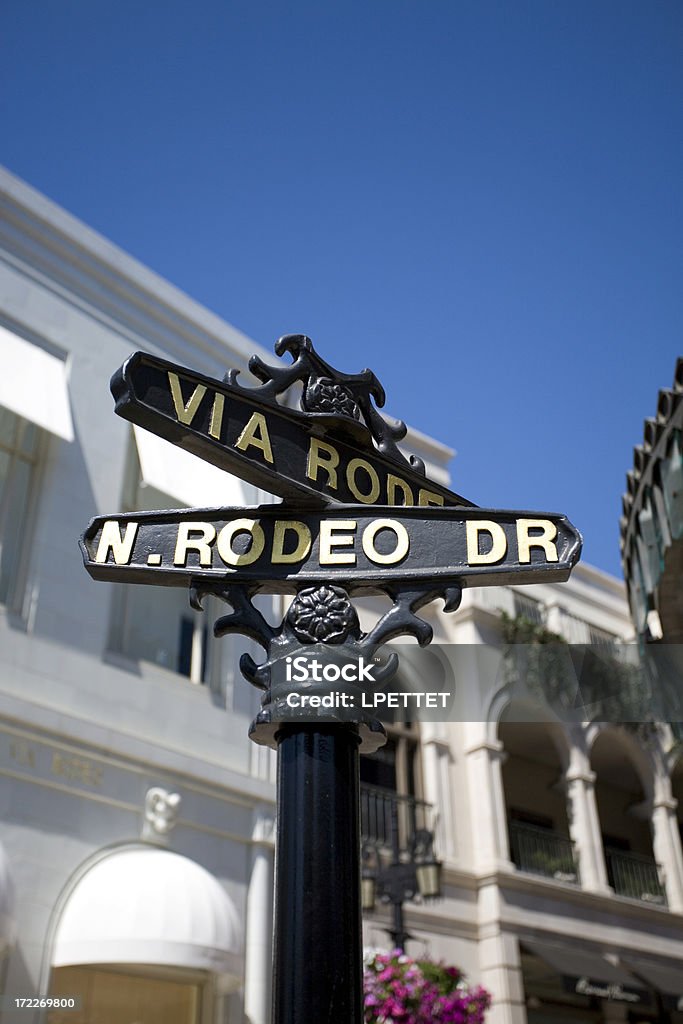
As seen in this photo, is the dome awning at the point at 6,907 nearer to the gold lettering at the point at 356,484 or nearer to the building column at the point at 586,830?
the gold lettering at the point at 356,484

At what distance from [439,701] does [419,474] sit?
2.45 ft

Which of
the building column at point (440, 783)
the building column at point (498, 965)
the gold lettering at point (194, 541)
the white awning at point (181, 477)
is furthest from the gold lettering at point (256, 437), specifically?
the building column at point (498, 965)

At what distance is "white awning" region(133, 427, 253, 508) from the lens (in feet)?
39.9

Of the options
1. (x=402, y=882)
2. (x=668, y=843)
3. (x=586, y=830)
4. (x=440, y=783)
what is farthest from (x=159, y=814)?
(x=668, y=843)

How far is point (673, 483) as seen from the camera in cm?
482

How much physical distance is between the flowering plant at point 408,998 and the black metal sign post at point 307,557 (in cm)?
838

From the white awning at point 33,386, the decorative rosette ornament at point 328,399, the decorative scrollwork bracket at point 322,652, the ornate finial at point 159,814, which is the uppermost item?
the white awning at point 33,386

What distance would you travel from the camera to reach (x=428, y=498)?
10.5 ft

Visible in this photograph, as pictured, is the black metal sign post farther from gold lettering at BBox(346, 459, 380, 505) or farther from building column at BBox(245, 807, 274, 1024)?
building column at BBox(245, 807, 274, 1024)

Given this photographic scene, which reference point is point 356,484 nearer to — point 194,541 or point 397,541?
point 397,541

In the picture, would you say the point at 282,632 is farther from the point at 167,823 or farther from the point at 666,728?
the point at 666,728

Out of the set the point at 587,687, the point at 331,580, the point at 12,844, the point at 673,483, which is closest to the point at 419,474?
the point at 331,580

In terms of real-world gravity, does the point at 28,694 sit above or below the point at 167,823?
above

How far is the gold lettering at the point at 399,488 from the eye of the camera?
10.1ft
